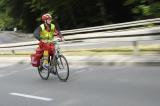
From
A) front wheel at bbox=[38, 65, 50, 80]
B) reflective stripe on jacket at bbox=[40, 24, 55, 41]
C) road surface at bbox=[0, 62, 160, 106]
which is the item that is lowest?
road surface at bbox=[0, 62, 160, 106]

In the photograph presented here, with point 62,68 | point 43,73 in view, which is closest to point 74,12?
point 43,73

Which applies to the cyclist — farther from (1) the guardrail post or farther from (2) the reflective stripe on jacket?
(1) the guardrail post

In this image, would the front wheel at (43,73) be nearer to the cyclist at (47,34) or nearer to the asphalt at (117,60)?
the cyclist at (47,34)

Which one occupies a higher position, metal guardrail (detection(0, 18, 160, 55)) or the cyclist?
the cyclist

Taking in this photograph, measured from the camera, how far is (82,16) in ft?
148

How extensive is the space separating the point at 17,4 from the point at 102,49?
37.7 metres

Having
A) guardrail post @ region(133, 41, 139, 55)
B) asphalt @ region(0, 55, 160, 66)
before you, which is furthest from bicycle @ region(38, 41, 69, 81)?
guardrail post @ region(133, 41, 139, 55)

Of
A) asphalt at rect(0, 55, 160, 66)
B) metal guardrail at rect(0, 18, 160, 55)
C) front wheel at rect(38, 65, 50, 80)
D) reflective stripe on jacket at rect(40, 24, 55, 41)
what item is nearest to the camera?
reflective stripe on jacket at rect(40, 24, 55, 41)

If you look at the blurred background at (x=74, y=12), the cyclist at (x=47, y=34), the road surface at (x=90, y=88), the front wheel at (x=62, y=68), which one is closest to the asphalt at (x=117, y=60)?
the road surface at (x=90, y=88)

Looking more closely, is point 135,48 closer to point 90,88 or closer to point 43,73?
point 43,73

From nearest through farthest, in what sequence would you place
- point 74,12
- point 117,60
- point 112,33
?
1. point 117,60
2. point 112,33
3. point 74,12

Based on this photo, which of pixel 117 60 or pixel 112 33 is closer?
pixel 117 60

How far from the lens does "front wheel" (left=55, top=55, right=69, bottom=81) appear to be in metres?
13.0

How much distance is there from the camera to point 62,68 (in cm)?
1309
